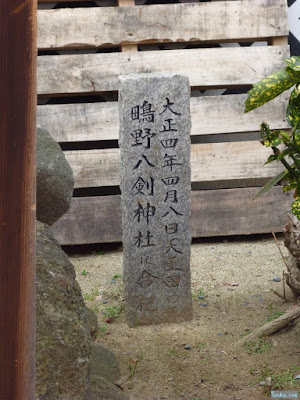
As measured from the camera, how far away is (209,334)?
12.9 ft

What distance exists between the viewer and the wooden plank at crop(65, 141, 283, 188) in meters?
5.34

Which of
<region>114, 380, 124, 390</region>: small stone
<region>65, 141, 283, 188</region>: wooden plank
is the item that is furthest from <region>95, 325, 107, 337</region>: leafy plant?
<region>65, 141, 283, 188</region>: wooden plank

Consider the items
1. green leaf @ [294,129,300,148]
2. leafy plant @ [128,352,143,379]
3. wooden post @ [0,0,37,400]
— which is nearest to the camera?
wooden post @ [0,0,37,400]

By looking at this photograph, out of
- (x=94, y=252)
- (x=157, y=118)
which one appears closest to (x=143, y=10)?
(x=157, y=118)

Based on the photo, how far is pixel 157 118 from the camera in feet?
13.1

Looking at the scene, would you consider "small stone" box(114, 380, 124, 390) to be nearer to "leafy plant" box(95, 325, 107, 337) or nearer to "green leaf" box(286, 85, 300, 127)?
"leafy plant" box(95, 325, 107, 337)

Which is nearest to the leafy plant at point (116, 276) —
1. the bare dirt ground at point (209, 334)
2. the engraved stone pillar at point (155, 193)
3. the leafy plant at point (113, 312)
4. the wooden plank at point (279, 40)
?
the bare dirt ground at point (209, 334)

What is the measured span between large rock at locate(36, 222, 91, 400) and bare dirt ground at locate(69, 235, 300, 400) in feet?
4.28

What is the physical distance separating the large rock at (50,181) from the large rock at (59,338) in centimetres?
111

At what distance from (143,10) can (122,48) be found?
366 mm

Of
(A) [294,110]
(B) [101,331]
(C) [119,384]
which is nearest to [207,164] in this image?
(B) [101,331]

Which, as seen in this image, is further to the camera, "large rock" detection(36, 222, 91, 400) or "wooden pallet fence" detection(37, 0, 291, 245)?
"wooden pallet fence" detection(37, 0, 291, 245)

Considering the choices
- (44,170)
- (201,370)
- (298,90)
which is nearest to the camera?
(298,90)

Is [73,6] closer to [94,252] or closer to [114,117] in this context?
[114,117]
